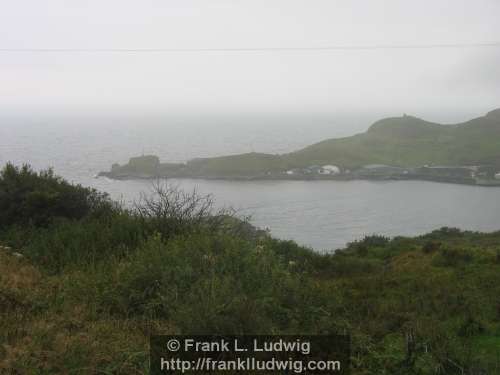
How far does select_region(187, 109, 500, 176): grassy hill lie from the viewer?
65375mm

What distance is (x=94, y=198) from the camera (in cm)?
1040

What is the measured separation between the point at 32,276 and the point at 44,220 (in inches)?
150

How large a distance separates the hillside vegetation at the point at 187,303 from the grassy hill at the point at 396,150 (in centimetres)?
5394

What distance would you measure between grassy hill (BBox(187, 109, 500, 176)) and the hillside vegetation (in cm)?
5394

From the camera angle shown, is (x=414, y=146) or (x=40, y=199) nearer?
(x=40, y=199)

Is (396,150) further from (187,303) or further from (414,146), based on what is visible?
(187,303)

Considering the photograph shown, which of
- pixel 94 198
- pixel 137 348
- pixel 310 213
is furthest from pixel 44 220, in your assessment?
pixel 310 213

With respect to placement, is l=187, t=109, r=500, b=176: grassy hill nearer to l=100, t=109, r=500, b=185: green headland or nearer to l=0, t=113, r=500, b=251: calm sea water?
l=100, t=109, r=500, b=185: green headland

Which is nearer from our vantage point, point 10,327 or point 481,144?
point 10,327

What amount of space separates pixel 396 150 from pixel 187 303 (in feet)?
268

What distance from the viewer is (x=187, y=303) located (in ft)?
12.8

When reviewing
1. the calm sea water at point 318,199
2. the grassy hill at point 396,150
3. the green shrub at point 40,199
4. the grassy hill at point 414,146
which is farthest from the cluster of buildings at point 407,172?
the green shrub at point 40,199

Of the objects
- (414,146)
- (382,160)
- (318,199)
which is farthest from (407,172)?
(318,199)

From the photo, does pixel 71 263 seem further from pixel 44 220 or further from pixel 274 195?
pixel 274 195
